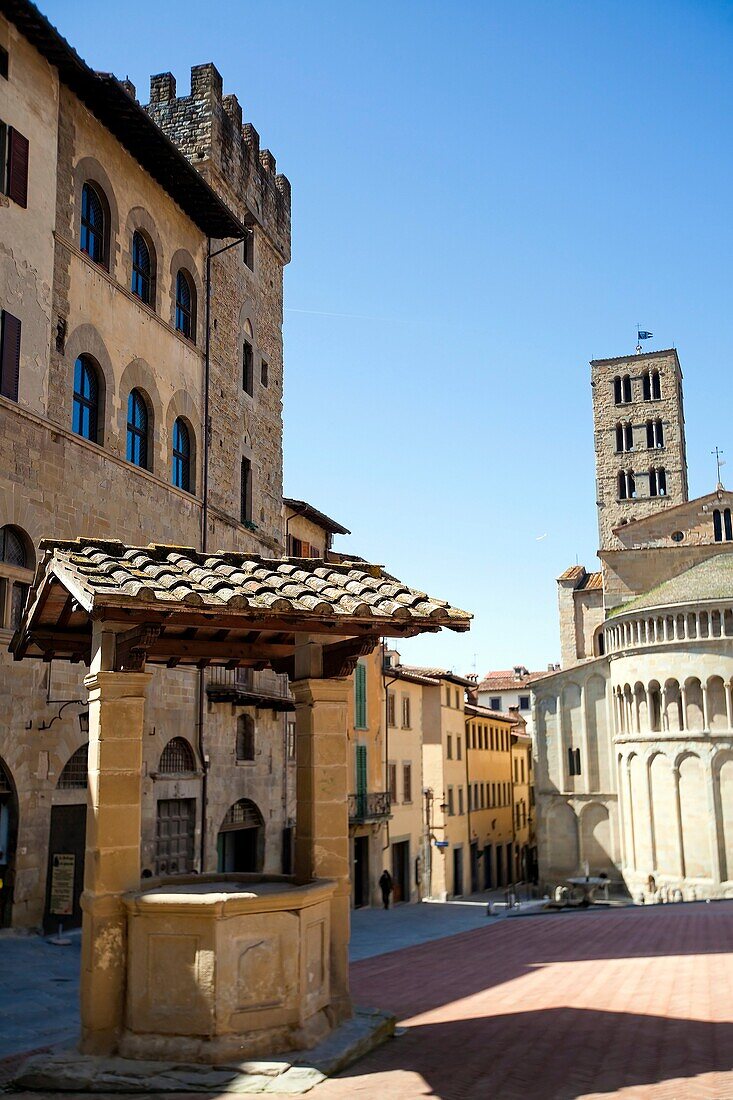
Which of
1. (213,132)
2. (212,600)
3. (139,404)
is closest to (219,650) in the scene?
(212,600)

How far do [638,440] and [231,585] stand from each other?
246 ft

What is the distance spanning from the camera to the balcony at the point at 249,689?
25.6 metres

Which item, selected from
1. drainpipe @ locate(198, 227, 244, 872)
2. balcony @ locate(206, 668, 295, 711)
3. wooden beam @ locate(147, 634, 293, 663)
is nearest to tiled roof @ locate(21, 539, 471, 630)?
wooden beam @ locate(147, 634, 293, 663)

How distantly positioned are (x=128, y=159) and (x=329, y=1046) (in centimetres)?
2005

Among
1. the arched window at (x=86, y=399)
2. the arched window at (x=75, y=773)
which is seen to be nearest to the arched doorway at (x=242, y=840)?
the arched window at (x=75, y=773)

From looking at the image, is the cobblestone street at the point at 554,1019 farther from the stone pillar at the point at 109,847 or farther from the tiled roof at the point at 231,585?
the tiled roof at the point at 231,585

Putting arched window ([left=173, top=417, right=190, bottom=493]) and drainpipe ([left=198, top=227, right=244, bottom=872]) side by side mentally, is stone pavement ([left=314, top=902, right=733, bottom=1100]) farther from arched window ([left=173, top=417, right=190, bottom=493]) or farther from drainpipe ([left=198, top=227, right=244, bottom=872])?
arched window ([left=173, top=417, right=190, bottom=493])

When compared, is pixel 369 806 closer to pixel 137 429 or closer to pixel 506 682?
pixel 137 429

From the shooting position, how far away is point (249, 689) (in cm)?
2791

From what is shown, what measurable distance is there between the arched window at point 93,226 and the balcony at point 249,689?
9.71 m

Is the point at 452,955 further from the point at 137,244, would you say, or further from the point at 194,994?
the point at 137,244

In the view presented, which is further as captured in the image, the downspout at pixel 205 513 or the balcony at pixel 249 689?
the balcony at pixel 249 689

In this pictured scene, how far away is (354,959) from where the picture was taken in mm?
18875

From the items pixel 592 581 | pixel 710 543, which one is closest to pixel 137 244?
pixel 710 543
